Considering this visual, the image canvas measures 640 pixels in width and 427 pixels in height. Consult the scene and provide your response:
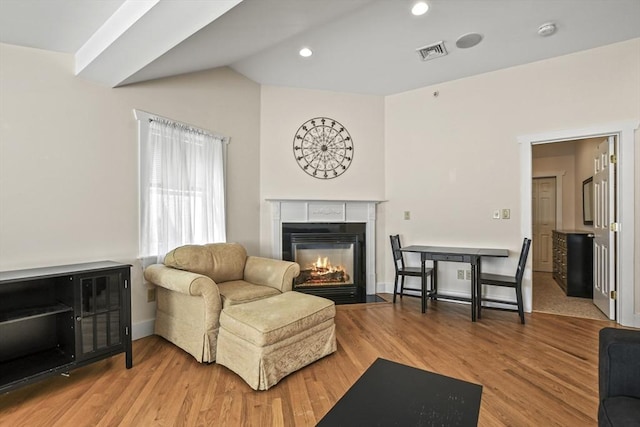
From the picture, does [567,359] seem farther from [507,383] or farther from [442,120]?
[442,120]

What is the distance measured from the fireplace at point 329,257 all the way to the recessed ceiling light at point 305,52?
1953 mm

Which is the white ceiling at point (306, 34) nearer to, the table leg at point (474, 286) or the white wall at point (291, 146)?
the white wall at point (291, 146)

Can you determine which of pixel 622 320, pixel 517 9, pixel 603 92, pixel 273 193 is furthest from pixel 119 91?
pixel 622 320

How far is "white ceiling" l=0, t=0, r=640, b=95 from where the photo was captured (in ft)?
6.55

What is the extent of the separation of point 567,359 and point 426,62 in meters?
3.09

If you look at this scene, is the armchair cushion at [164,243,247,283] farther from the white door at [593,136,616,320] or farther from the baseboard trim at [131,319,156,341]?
the white door at [593,136,616,320]

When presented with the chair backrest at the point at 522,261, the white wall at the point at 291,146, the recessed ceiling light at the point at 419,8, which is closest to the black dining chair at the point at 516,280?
the chair backrest at the point at 522,261

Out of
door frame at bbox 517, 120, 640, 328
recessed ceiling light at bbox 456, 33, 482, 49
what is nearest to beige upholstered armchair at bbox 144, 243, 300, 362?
recessed ceiling light at bbox 456, 33, 482, 49

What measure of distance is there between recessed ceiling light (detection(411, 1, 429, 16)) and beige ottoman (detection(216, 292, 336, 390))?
2.46m

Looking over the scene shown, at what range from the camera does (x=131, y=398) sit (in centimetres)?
188

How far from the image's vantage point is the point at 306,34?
9.53ft

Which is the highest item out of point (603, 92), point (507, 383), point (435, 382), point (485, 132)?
point (603, 92)

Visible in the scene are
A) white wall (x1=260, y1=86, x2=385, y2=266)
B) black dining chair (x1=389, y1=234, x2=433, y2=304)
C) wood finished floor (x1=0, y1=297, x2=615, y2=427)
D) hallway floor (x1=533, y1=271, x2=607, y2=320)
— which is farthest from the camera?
white wall (x1=260, y1=86, x2=385, y2=266)

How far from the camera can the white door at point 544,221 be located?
6332mm
